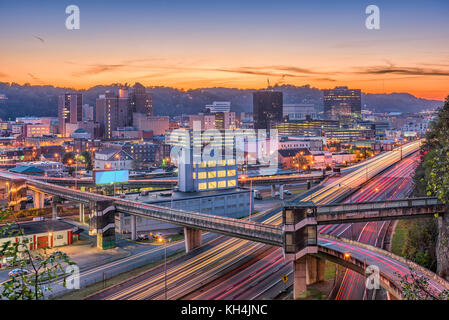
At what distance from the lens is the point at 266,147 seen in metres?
64.9

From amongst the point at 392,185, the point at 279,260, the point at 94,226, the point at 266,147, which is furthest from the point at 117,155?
the point at 279,260

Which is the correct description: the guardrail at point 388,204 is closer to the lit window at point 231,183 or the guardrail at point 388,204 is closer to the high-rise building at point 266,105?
the lit window at point 231,183

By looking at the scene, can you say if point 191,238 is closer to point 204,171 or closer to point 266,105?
point 204,171

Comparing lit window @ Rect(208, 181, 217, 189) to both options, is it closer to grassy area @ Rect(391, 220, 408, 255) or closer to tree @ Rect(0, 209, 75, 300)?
grassy area @ Rect(391, 220, 408, 255)

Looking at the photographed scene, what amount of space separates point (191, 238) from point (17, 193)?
21.4 m

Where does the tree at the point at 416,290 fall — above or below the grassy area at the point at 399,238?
above

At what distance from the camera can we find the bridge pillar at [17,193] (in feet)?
114

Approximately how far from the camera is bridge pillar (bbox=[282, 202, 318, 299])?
14.4 meters

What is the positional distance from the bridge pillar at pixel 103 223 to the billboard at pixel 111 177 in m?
8.48

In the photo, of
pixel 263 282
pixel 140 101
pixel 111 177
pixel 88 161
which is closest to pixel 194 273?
pixel 263 282

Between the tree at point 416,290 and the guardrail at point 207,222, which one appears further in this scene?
the guardrail at point 207,222

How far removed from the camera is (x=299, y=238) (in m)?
14.5

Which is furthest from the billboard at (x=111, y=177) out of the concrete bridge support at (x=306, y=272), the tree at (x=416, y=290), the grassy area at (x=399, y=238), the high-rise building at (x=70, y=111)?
the high-rise building at (x=70, y=111)
